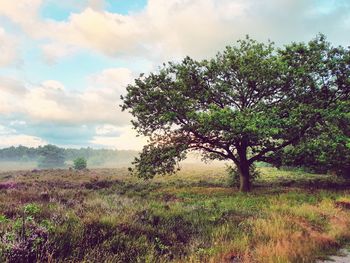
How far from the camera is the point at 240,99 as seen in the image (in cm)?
2552

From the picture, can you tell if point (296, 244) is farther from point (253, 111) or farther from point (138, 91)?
point (138, 91)

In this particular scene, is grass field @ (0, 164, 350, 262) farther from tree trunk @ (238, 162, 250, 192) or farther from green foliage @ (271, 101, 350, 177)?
tree trunk @ (238, 162, 250, 192)

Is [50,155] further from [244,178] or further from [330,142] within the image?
[330,142]

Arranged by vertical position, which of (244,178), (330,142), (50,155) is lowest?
(244,178)

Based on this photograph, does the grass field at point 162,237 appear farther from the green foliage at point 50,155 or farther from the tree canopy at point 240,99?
the green foliage at point 50,155

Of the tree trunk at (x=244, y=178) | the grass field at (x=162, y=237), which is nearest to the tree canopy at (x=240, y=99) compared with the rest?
the tree trunk at (x=244, y=178)

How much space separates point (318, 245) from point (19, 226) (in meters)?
7.92

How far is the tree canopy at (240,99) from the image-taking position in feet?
74.3

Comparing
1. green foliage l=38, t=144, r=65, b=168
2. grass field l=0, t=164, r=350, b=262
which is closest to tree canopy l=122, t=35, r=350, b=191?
grass field l=0, t=164, r=350, b=262

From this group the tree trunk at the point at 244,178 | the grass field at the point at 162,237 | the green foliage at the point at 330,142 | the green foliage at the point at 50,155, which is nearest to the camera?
the grass field at the point at 162,237

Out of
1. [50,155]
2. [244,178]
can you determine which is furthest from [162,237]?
[50,155]

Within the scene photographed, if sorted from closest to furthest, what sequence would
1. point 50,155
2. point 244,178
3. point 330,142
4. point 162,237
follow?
point 162,237 → point 330,142 → point 244,178 → point 50,155

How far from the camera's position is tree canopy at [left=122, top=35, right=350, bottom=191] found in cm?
2266

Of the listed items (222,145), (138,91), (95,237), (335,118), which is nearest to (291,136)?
(335,118)
